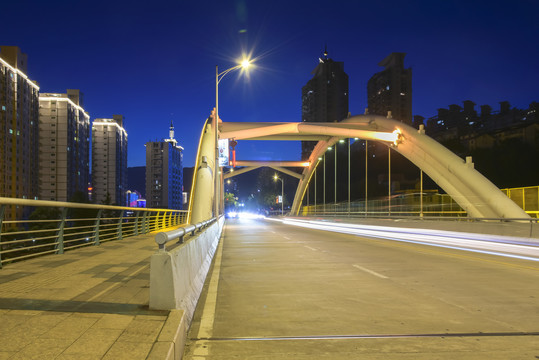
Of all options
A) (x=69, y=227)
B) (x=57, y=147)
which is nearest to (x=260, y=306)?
(x=69, y=227)

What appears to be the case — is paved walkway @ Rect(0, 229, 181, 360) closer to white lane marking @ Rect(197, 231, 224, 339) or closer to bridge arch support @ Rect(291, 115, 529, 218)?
white lane marking @ Rect(197, 231, 224, 339)

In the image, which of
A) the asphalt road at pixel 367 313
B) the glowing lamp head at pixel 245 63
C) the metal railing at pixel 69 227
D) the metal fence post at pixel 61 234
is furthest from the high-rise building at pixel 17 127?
the asphalt road at pixel 367 313

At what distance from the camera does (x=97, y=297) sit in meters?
6.08

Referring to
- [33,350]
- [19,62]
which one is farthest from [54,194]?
[33,350]

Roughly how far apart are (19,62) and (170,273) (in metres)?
129

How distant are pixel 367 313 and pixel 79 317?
370cm

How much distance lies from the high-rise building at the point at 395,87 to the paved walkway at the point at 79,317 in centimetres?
17497

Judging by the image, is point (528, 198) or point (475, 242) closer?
point (475, 242)

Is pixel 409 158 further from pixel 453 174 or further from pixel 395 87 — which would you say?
pixel 395 87

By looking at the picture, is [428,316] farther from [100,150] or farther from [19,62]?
[100,150]

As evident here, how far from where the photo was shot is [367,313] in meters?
6.50

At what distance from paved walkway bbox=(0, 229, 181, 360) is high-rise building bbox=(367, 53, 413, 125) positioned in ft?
574

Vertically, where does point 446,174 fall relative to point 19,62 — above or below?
below

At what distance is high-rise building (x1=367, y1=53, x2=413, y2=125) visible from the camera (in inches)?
6949
